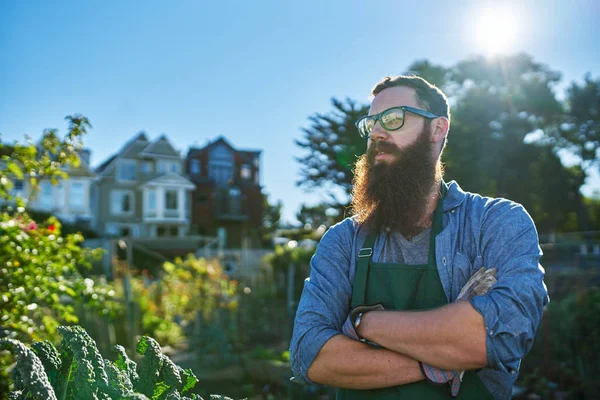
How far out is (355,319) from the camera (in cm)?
206

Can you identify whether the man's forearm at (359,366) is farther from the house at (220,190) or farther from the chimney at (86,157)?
the chimney at (86,157)

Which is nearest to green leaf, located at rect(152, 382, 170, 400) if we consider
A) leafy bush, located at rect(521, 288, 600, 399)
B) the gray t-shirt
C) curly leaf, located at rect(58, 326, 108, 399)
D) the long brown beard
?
curly leaf, located at rect(58, 326, 108, 399)

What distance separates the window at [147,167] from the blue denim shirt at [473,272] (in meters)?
41.9

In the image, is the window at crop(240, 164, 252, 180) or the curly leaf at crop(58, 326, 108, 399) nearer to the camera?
the curly leaf at crop(58, 326, 108, 399)

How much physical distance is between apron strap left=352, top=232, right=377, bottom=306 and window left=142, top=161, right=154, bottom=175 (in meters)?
42.0

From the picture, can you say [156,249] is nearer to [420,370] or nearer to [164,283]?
[164,283]

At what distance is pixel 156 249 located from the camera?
3519 cm

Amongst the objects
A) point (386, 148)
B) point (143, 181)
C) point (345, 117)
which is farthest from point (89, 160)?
point (386, 148)

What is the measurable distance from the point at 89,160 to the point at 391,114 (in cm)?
4481

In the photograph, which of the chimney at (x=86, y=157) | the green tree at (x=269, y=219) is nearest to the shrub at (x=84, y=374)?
the green tree at (x=269, y=219)

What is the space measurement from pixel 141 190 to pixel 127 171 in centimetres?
170

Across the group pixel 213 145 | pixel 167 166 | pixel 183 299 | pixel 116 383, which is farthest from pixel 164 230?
pixel 116 383

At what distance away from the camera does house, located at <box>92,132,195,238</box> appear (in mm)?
42000

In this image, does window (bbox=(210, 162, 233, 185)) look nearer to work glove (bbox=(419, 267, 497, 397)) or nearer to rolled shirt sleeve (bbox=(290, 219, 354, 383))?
rolled shirt sleeve (bbox=(290, 219, 354, 383))
